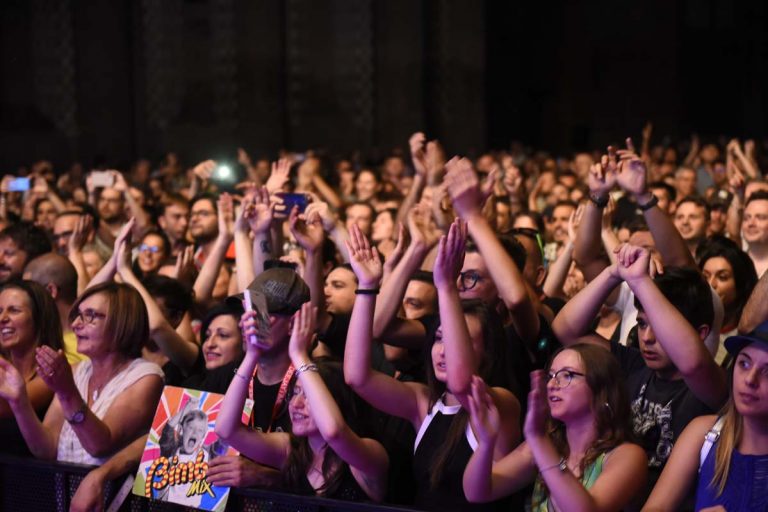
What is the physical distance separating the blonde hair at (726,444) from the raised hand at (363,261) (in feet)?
4.36

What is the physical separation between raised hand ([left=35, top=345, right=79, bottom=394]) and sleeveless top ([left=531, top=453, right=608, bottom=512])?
1.73 metres

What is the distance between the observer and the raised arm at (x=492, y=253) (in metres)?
4.88

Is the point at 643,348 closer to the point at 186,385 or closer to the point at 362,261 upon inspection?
the point at 362,261

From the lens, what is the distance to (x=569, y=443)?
410 centimetres

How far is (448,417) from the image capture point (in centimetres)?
442

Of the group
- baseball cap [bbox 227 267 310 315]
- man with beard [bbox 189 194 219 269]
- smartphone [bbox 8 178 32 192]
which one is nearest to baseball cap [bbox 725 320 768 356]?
baseball cap [bbox 227 267 310 315]

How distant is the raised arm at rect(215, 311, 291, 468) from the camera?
4441mm

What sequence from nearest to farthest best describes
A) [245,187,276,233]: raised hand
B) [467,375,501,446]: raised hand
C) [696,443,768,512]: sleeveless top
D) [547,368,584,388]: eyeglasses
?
[696,443,768,512]: sleeveless top < [467,375,501,446]: raised hand < [547,368,584,388]: eyeglasses < [245,187,276,233]: raised hand

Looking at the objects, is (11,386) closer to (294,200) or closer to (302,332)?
(302,332)

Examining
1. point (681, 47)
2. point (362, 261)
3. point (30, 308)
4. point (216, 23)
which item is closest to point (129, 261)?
point (30, 308)

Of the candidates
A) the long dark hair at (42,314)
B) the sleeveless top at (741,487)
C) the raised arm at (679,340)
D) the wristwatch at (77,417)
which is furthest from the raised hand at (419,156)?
the sleeveless top at (741,487)

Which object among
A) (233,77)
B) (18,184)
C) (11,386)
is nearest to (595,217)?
(11,386)

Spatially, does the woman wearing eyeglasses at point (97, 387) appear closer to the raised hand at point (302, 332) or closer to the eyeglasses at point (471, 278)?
the raised hand at point (302, 332)

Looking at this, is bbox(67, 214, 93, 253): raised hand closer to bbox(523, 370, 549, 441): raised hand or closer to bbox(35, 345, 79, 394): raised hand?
bbox(35, 345, 79, 394): raised hand
